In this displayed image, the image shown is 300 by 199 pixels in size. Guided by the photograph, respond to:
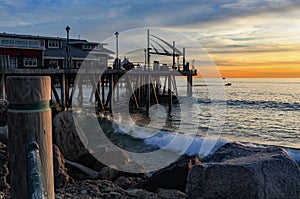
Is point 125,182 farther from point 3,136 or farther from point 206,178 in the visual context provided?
point 3,136

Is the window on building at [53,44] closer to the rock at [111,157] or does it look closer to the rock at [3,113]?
the rock at [3,113]

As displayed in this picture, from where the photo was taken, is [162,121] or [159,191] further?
[162,121]

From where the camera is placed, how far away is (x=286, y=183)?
182 inches

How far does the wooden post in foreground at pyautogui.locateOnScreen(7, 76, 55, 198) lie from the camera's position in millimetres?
1367

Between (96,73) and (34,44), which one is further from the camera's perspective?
(34,44)

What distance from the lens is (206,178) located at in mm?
4797

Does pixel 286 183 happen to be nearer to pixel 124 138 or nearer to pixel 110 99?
pixel 124 138

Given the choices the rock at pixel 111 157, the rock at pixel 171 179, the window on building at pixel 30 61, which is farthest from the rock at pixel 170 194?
the window on building at pixel 30 61

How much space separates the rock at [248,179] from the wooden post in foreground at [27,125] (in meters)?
3.59

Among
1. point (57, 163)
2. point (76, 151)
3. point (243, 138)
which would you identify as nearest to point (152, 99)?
point (243, 138)

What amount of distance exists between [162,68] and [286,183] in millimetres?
31423

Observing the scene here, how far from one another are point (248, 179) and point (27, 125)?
3.81 metres

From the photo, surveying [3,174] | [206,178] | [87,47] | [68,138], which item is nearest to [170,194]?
[206,178]

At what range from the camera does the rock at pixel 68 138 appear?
1046 centimetres
